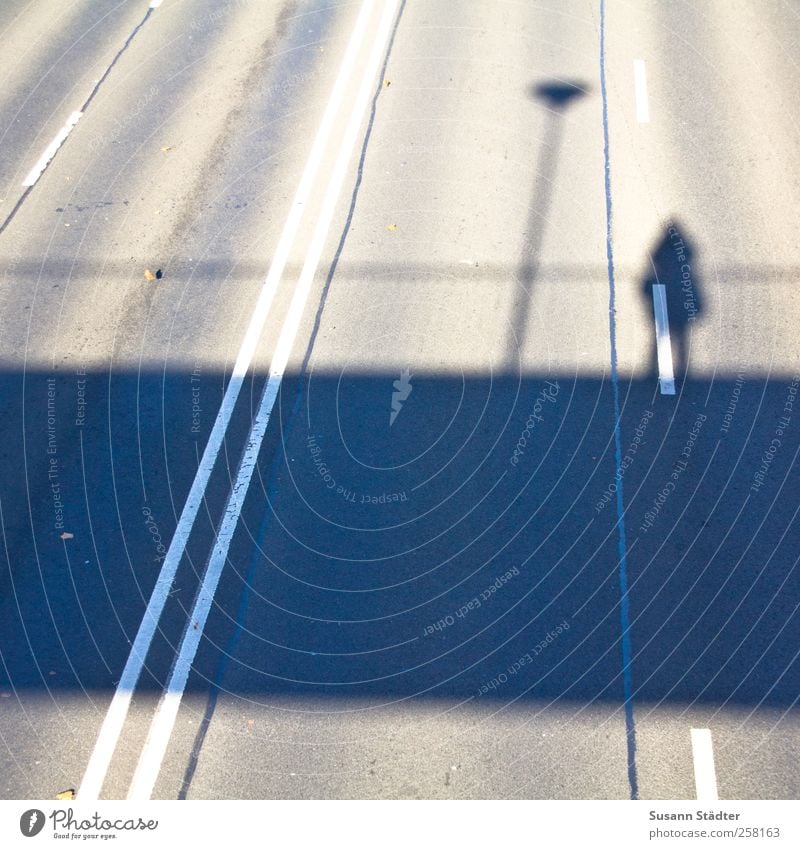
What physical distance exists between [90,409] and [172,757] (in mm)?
3653

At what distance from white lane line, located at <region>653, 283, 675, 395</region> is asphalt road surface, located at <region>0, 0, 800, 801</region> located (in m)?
0.04

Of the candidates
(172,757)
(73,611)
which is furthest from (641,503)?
(73,611)

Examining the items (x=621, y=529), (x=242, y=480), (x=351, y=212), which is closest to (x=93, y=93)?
(x=351, y=212)

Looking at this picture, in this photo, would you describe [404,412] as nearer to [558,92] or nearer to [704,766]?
[704,766]

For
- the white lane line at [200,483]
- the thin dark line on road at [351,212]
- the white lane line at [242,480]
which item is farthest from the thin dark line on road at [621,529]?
the white lane line at [200,483]

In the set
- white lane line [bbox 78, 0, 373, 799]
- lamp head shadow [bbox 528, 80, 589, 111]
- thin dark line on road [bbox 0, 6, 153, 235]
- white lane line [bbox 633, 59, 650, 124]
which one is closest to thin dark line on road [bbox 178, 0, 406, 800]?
white lane line [bbox 78, 0, 373, 799]

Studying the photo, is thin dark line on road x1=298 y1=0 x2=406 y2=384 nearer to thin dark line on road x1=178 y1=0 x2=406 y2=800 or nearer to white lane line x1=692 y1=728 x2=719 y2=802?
thin dark line on road x1=178 y1=0 x2=406 y2=800

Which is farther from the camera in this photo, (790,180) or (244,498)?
(790,180)

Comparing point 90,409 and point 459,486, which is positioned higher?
point 90,409

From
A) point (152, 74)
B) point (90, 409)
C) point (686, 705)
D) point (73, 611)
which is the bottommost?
point (686, 705)

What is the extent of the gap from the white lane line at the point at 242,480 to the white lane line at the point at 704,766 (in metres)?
3.88

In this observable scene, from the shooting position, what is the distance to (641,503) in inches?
316
